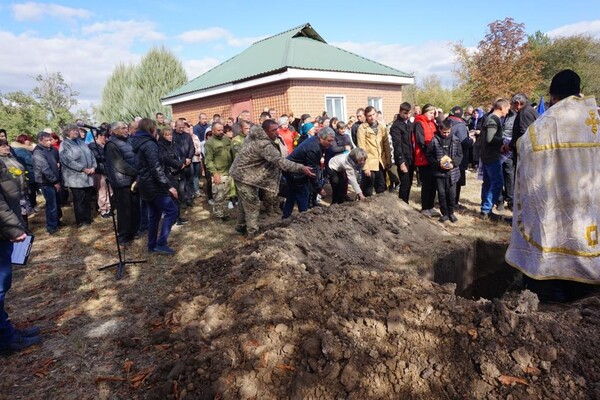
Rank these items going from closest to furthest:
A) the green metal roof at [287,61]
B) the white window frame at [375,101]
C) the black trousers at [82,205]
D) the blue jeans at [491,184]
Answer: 1. the blue jeans at [491,184]
2. the black trousers at [82,205]
3. the green metal roof at [287,61]
4. the white window frame at [375,101]

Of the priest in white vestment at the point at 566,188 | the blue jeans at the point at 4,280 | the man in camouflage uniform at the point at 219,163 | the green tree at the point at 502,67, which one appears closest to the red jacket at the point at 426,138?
the priest in white vestment at the point at 566,188

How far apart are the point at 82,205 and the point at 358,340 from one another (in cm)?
715

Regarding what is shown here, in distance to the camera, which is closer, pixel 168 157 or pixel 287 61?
pixel 168 157

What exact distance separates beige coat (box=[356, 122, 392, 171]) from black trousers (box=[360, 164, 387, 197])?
0.22 metres

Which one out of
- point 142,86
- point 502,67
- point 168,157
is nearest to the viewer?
point 168,157

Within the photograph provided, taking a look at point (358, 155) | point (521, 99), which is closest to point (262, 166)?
point (358, 155)

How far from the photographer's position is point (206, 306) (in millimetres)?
3562

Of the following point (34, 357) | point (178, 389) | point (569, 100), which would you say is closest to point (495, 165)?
point (569, 100)

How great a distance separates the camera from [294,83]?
14.8 metres

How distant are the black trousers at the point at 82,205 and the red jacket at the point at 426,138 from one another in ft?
21.0

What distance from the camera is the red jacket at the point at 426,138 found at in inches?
265

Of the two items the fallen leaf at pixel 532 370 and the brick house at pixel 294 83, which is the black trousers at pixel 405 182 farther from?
the brick house at pixel 294 83

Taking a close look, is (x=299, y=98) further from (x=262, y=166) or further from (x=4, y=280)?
(x=4, y=280)

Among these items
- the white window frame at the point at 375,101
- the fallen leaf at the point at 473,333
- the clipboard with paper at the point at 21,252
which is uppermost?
the white window frame at the point at 375,101
